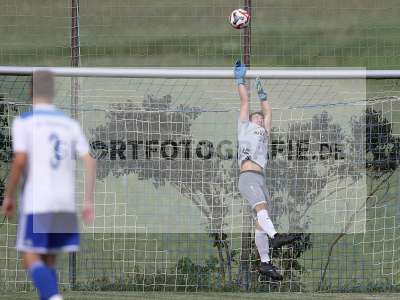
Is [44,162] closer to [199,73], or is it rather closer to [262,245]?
[199,73]

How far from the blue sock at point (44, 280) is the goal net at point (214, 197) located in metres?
5.07

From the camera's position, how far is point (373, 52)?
17.5 meters

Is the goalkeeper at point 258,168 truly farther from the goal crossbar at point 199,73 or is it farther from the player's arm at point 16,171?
the player's arm at point 16,171

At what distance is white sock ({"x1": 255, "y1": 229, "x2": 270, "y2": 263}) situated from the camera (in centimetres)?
1041

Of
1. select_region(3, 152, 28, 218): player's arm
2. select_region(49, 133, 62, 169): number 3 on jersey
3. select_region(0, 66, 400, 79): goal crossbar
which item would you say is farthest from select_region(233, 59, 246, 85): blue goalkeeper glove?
select_region(3, 152, 28, 218): player's arm

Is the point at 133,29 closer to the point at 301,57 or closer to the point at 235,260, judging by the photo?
the point at 301,57

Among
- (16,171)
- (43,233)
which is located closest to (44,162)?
(16,171)

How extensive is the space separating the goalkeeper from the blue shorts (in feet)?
13.4

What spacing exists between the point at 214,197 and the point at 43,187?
5.63 metres

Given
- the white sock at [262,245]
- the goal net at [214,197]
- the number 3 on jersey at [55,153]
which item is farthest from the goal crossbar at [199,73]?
the number 3 on jersey at [55,153]

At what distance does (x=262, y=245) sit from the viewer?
10.5m

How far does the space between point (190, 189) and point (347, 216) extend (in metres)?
2.13

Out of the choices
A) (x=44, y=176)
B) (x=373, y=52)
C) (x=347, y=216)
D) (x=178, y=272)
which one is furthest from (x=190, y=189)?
(x=373, y=52)

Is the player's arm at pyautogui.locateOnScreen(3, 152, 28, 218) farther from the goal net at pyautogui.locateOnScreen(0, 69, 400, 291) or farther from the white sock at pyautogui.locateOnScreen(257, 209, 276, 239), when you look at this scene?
the goal net at pyautogui.locateOnScreen(0, 69, 400, 291)
